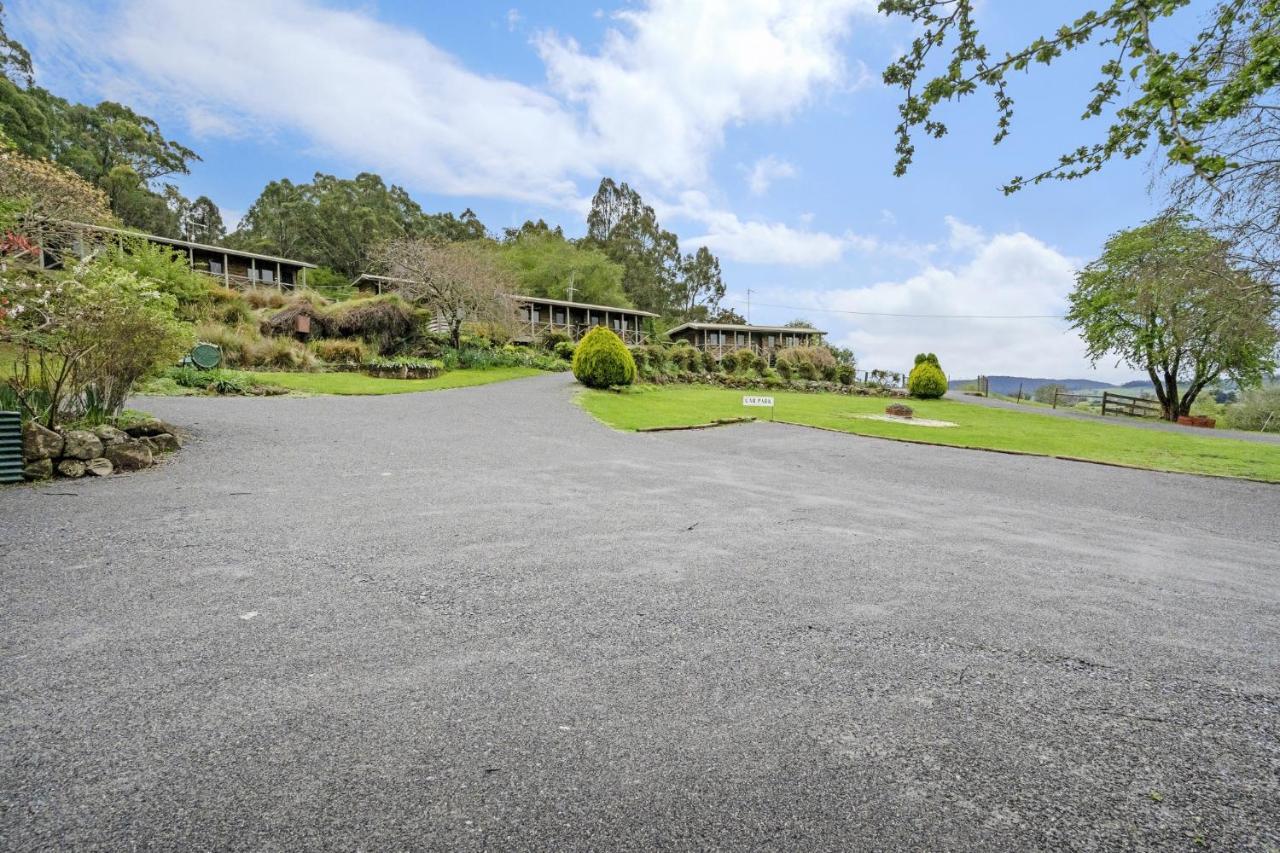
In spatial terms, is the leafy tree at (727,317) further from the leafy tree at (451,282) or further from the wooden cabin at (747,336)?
the leafy tree at (451,282)

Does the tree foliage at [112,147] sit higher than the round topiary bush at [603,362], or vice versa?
the tree foliage at [112,147]

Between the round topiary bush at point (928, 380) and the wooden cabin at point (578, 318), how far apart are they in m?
18.9

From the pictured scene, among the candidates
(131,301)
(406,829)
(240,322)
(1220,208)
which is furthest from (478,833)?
(240,322)

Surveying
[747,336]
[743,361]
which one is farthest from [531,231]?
[743,361]

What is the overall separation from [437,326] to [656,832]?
3642 cm

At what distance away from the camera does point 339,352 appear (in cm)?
2258

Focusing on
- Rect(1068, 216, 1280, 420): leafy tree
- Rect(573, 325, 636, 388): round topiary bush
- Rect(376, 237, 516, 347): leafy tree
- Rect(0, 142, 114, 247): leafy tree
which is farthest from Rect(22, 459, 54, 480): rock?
Rect(376, 237, 516, 347): leafy tree

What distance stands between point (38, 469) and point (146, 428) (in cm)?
148

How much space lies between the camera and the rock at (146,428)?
700 cm

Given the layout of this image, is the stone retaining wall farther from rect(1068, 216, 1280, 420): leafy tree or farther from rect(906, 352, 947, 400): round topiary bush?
rect(906, 352, 947, 400): round topiary bush

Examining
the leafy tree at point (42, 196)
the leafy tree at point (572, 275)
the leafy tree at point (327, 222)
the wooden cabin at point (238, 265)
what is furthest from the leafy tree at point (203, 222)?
the leafy tree at point (42, 196)

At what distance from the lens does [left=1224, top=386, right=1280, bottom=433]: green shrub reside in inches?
1148

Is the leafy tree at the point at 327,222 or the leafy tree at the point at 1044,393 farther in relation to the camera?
the leafy tree at the point at 327,222

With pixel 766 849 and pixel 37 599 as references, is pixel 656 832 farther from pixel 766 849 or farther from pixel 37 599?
pixel 37 599
